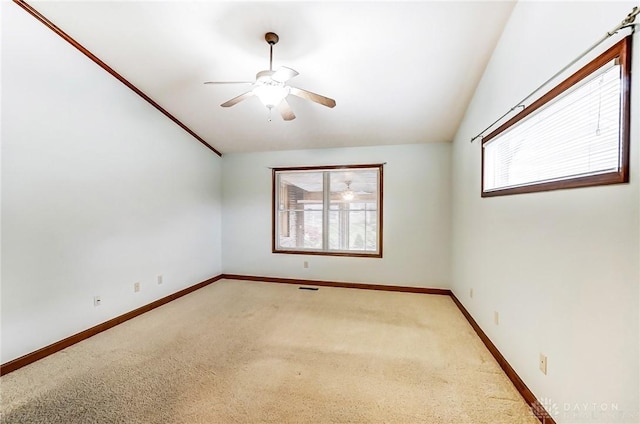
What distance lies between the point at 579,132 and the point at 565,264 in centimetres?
69

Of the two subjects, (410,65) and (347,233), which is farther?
(347,233)

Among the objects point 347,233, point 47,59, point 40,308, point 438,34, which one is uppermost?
Answer: point 438,34

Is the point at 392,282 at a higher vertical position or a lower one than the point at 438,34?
lower

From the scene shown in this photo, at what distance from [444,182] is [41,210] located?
476cm

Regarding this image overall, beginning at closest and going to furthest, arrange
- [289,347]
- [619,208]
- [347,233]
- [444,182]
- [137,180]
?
[619,208], [289,347], [137,180], [444,182], [347,233]

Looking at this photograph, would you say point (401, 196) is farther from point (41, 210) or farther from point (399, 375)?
point (41, 210)

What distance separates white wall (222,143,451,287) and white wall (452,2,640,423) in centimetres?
166

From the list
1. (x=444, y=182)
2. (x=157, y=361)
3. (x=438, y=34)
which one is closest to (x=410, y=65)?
(x=438, y=34)

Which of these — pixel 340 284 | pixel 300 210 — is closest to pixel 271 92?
pixel 300 210

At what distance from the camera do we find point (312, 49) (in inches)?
99.4

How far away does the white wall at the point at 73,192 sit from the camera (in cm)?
222

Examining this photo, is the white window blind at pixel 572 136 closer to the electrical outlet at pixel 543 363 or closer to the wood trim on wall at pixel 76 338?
the electrical outlet at pixel 543 363

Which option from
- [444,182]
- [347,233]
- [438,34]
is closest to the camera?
[438,34]

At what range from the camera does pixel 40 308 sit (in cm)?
240
